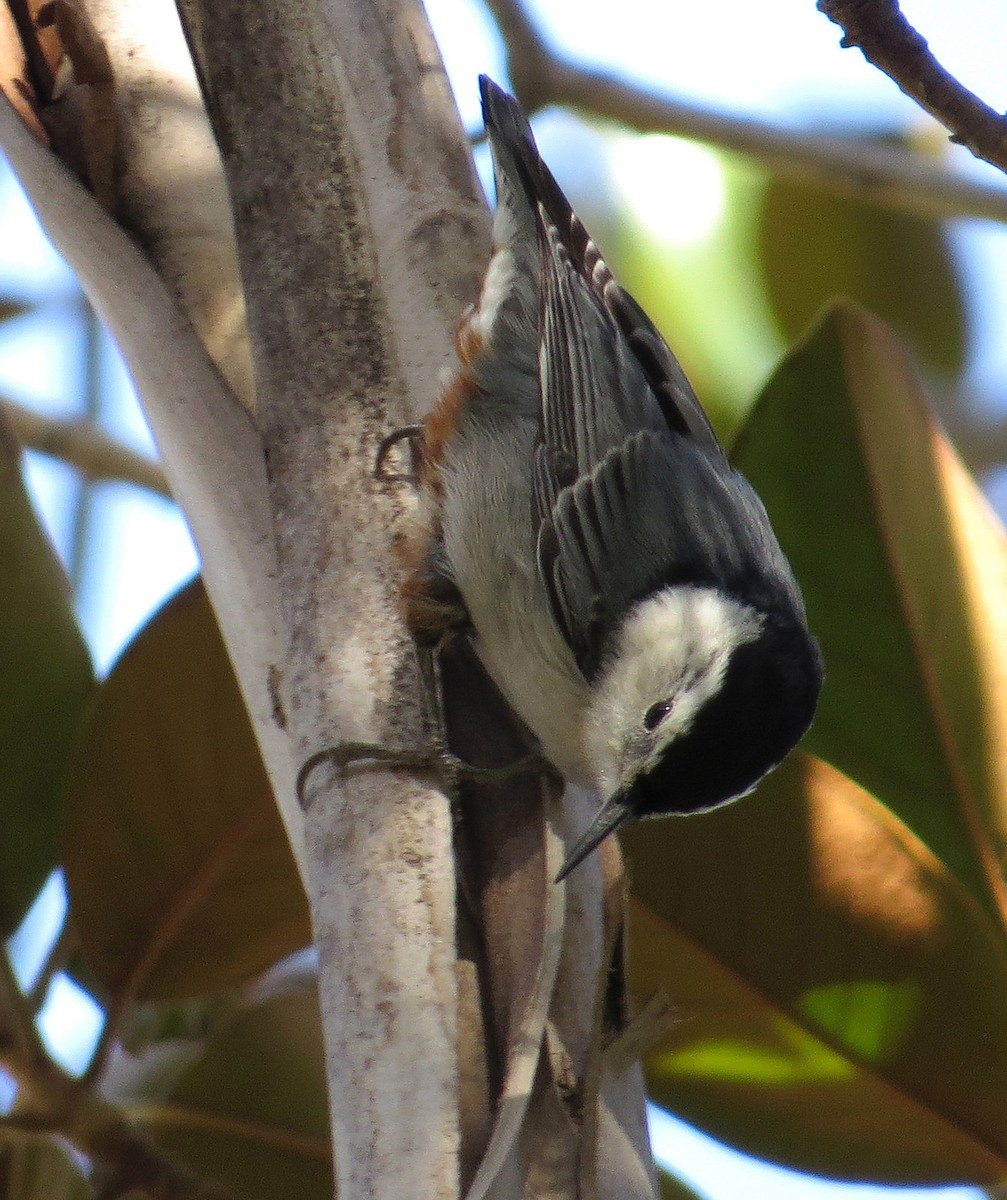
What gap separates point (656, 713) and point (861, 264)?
4.27ft

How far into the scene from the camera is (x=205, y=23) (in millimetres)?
1486

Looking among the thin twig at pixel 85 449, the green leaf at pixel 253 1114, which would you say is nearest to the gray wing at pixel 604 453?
the green leaf at pixel 253 1114

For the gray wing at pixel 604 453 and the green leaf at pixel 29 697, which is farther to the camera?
the gray wing at pixel 604 453

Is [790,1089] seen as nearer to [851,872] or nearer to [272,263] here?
[851,872]

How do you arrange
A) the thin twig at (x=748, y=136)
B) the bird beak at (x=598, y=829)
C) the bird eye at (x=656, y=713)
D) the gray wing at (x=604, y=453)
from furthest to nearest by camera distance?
the thin twig at (x=748, y=136)
the gray wing at (x=604, y=453)
the bird eye at (x=656, y=713)
the bird beak at (x=598, y=829)

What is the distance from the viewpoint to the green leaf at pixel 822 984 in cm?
128

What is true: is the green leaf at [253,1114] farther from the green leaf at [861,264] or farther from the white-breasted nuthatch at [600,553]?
the green leaf at [861,264]

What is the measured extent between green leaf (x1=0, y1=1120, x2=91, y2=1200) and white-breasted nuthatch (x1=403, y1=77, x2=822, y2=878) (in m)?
0.56

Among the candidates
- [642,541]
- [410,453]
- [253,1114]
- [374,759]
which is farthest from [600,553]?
[253,1114]

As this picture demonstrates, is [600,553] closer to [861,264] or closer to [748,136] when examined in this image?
[748,136]

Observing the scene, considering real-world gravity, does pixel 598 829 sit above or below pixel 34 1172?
above

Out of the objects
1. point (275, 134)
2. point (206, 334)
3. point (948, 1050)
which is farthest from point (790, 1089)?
point (275, 134)

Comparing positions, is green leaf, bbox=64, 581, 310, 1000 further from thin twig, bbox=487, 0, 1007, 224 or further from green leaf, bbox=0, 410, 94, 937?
thin twig, bbox=487, 0, 1007, 224

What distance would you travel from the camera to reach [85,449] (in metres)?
2.53
